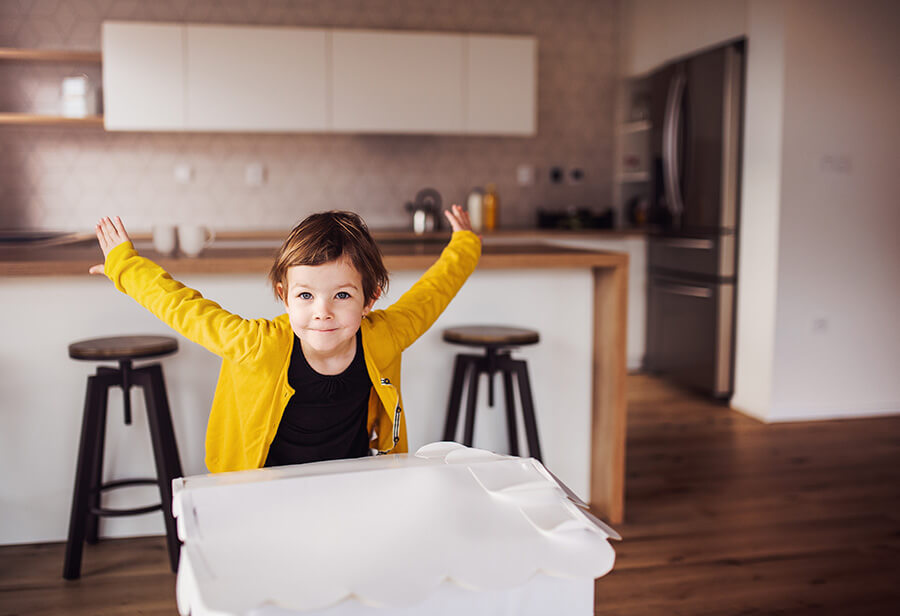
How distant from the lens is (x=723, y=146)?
165 inches

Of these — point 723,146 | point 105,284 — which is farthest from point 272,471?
point 723,146

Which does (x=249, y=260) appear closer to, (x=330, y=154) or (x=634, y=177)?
(x=330, y=154)

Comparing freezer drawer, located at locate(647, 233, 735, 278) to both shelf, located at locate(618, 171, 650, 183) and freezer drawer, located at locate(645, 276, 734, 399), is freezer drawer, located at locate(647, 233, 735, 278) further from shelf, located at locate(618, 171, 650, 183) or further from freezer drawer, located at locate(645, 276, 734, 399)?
shelf, located at locate(618, 171, 650, 183)

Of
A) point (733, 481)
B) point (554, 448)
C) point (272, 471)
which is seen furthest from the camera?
point (733, 481)

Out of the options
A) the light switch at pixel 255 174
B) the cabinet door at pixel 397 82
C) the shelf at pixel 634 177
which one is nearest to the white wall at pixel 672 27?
the shelf at pixel 634 177

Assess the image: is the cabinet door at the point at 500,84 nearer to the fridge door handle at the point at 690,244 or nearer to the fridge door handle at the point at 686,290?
the fridge door handle at the point at 690,244

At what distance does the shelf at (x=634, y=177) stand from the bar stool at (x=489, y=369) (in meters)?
2.92

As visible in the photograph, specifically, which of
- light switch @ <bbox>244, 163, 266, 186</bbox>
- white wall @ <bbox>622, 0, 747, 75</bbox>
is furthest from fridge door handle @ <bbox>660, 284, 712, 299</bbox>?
light switch @ <bbox>244, 163, 266, 186</bbox>

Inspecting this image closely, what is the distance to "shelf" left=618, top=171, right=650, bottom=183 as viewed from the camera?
17.3 ft

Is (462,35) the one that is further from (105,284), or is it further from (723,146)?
(105,284)

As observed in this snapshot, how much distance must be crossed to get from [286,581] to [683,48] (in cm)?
452

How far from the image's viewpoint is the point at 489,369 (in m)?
2.61

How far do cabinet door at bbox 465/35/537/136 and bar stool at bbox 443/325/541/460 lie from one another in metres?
2.47

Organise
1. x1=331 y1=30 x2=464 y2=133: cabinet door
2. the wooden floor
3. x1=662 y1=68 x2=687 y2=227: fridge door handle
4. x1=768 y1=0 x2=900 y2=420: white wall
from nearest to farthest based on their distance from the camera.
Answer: the wooden floor < x1=768 y1=0 x2=900 y2=420: white wall < x1=662 y1=68 x2=687 y2=227: fridge door handle < x1=331 y1=30 x2=464 y2=133: cabinet door
